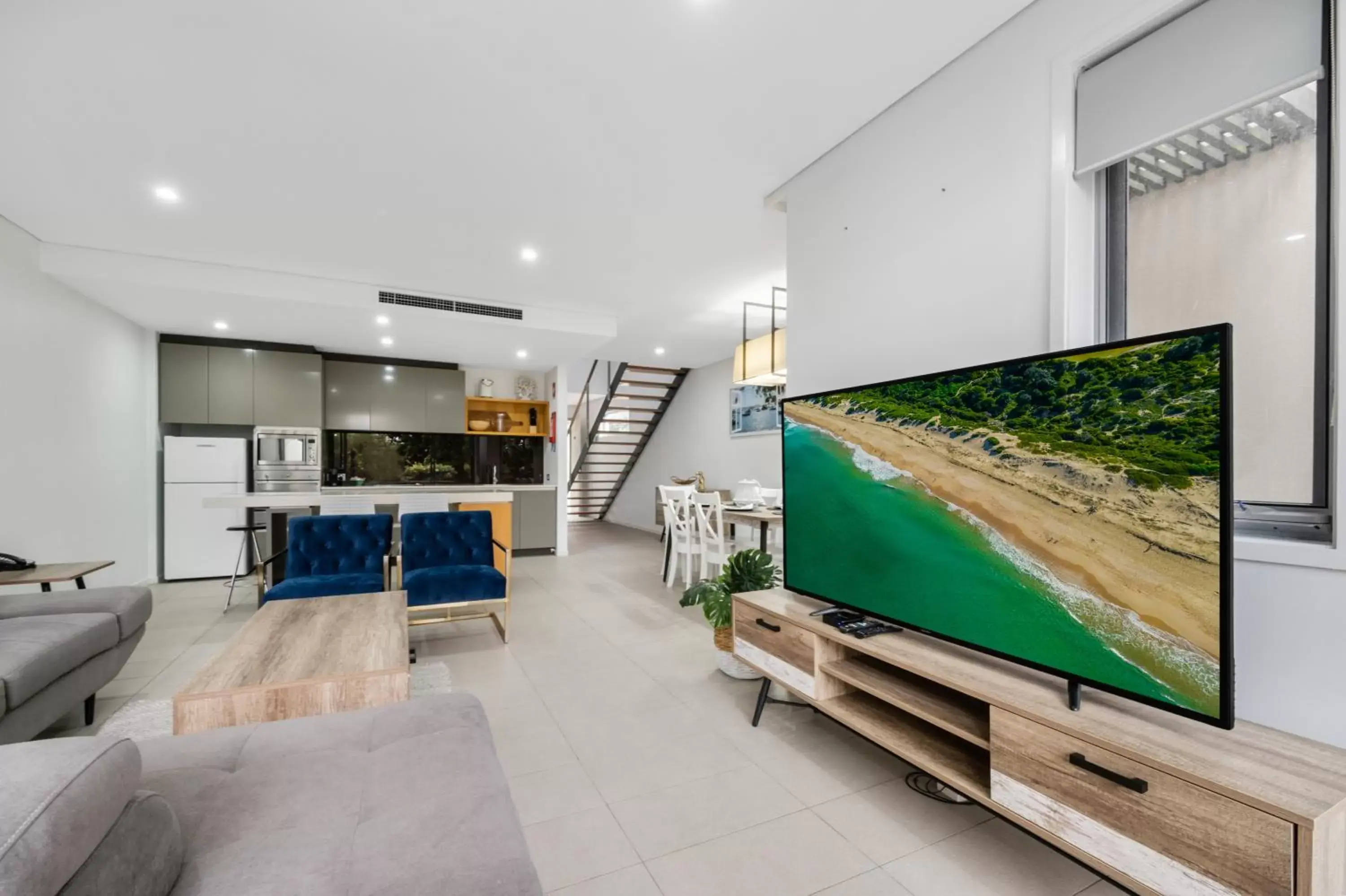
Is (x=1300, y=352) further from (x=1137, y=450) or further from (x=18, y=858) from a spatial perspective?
(x=18, y=858)

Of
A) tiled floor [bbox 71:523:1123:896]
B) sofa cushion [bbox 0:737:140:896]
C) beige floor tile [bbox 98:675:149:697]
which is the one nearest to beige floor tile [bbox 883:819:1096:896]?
tiled floor [bbox 71:523:1123:896]

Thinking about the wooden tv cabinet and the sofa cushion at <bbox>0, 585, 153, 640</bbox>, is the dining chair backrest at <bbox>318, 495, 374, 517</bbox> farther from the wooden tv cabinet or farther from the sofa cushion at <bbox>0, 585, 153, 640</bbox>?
the wooden tv cabinet

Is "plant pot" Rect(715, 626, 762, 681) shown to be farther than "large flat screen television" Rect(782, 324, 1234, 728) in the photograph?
Yes

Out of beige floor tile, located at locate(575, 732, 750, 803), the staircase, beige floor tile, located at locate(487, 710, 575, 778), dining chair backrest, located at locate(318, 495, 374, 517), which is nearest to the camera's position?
beige floor tile, located at locate(575, 732, 750, 803)

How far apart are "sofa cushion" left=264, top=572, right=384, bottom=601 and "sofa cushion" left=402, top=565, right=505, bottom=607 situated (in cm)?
19

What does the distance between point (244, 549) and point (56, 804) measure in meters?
5.93

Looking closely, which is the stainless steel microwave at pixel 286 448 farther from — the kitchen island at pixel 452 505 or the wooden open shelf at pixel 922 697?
the wooden open shelf at pixel 922 697

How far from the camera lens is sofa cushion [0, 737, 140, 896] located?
68 centimetres

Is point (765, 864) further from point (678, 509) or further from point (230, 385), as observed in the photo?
point (230, 385)

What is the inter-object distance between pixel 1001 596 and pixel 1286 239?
1184 mm

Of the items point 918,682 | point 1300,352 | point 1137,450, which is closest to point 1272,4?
point 1300,352

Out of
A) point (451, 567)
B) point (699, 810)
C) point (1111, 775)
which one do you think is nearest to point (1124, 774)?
point (1111, 775)

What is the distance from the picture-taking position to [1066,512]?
5.19 feet

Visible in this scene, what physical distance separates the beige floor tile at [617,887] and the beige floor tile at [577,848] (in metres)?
0.02
